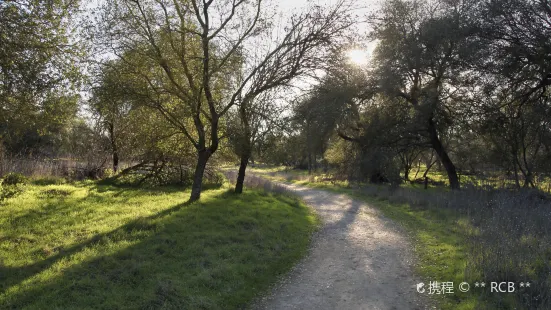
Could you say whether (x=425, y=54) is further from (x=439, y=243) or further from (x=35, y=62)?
(x=35, y=62)

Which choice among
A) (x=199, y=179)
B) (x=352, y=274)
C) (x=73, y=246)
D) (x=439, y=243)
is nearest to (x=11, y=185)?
(x=199, y=179)

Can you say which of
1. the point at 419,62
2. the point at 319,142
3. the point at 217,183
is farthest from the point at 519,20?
the point at 217,183

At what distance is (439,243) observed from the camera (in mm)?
8914

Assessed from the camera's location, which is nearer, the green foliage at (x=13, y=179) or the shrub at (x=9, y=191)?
the shrub at (x=9, y=191)

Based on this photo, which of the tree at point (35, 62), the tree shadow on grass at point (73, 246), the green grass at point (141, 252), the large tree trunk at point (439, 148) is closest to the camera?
the green grass at point (141, 252)

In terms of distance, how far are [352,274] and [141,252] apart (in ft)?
14.9

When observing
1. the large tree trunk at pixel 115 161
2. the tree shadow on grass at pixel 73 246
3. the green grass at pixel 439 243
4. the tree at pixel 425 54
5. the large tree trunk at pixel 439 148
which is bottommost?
the tree shadow on grass at pixel 73 246

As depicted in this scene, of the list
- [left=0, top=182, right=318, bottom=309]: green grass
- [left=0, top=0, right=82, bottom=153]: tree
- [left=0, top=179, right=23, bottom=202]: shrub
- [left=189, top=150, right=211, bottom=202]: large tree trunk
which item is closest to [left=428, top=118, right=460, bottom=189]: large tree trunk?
[left=0, top=182, right=318, bottom=309]: green grass

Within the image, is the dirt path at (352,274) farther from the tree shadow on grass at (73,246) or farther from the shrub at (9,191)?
the shrub at (9,191)

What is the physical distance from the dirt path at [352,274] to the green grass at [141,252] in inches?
19.4

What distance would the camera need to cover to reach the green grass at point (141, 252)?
221 inches

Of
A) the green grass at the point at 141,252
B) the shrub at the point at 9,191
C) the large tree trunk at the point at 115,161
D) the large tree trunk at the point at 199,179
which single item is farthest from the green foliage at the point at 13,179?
the large tree trunk at the point at 115,161

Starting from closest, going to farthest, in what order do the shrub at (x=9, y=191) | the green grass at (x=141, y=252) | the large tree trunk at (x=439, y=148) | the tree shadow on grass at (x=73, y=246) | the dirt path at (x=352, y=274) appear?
the green grass at (x=141, y=252), the dirt path at (x=352, y=274), the tree shadow on grass at (x=73, y=246), the shrub at (x=9, y=191), the large tree trunk at (x=439, y=148)

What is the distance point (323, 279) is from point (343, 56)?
968 cm
